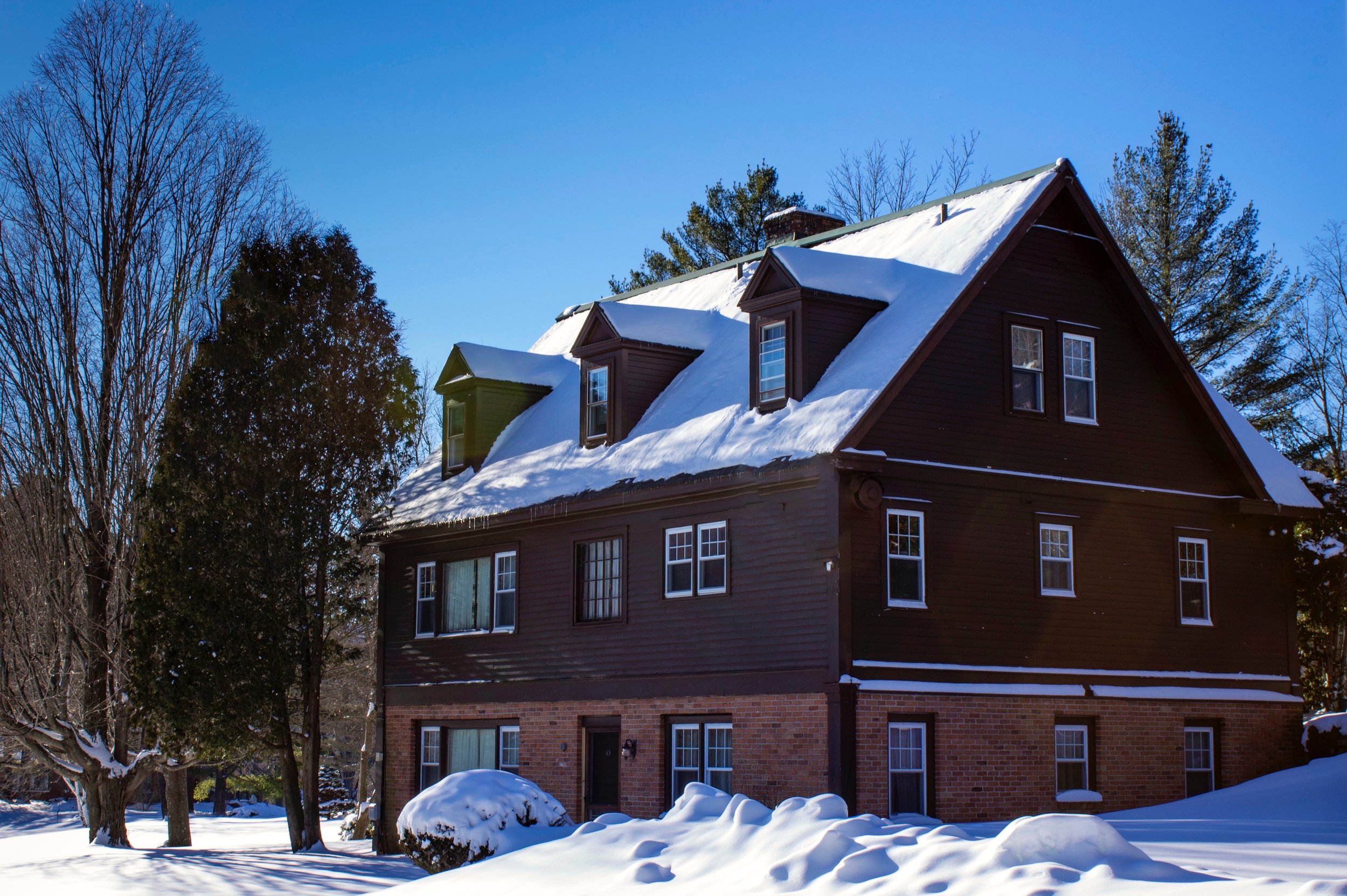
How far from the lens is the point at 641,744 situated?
20.9 metres

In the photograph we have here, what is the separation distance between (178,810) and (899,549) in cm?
1721

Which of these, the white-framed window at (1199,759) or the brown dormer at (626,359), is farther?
the brown dormer at (626,359)

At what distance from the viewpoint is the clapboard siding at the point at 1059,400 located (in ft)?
64.0

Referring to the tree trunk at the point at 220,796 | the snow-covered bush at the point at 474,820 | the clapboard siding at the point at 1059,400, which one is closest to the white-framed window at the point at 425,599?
the snow-covered bush at the point at 474,820

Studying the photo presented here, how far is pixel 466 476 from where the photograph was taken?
86.2ft

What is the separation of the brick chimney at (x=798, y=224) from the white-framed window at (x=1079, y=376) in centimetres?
686

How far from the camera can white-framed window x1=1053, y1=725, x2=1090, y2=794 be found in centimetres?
2005

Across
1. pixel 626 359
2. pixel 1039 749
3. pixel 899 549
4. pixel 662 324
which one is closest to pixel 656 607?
pixel 899 549

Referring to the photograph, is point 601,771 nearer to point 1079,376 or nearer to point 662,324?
point 662,324

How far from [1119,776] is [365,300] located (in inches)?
602

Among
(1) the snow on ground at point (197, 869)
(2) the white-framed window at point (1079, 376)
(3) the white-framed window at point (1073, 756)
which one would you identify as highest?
(2) the white-framed window at point (1079, 376)

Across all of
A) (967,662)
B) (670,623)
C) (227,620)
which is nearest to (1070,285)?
(967,662)

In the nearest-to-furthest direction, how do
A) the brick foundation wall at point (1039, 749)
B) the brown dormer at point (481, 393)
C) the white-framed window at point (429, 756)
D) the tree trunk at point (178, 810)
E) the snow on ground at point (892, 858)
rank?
1. the snow on ground at point (892, 858)
2. the brick foundation wall at point (1039, 749)
3. the white-framed window at point (429, 756)
4. the brown dormer at point (481, 393)
5. the tree trunk at point (178, 810)

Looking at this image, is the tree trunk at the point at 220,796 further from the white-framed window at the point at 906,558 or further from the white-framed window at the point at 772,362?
the white-framed window at the point at 906,558
